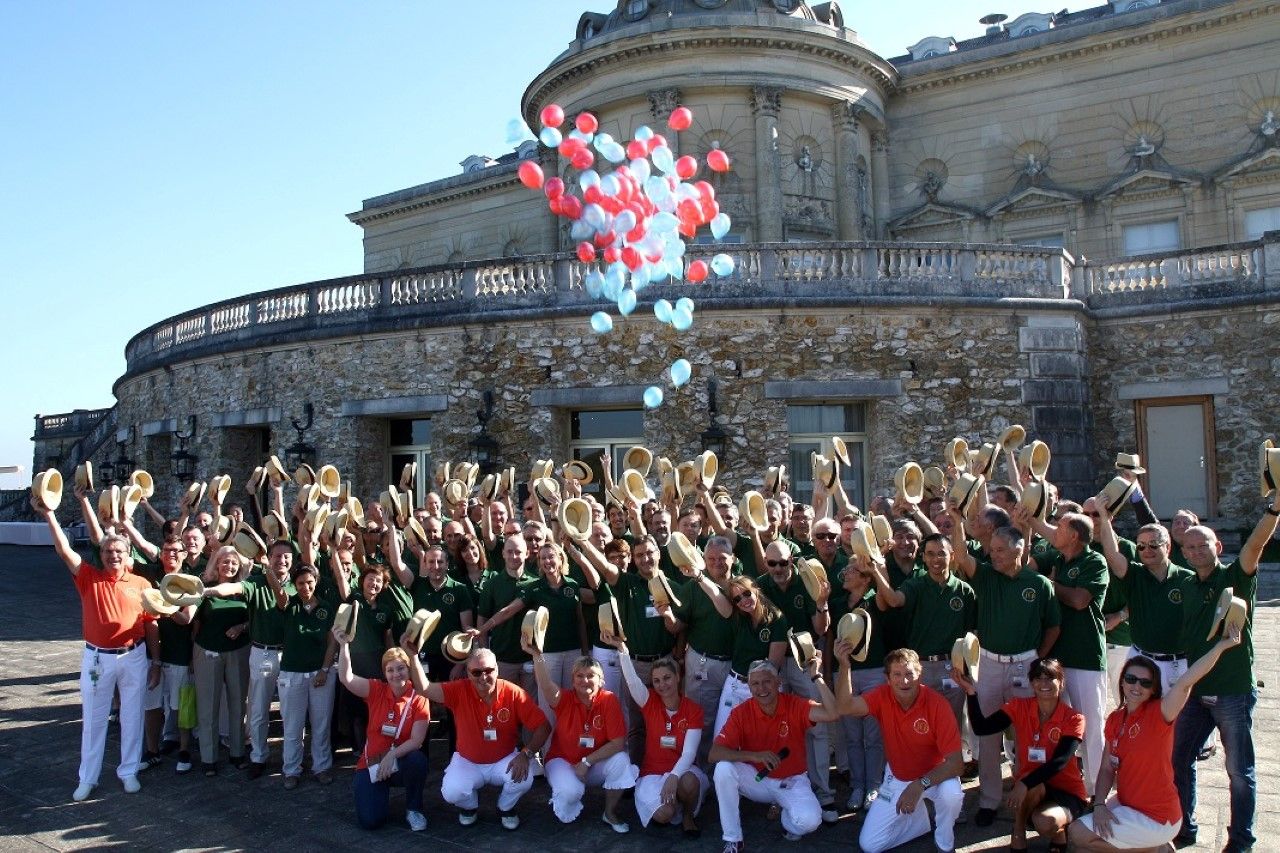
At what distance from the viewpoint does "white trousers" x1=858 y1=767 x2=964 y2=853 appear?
5.64 metres

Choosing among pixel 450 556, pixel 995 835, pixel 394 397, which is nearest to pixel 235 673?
pixel 450 556

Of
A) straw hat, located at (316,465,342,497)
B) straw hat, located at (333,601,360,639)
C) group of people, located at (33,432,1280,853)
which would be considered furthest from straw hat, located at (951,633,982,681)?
straw hat, located at (316,465,342,497)

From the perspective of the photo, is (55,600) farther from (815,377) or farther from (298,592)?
(815,377)

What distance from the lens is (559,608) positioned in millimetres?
7285

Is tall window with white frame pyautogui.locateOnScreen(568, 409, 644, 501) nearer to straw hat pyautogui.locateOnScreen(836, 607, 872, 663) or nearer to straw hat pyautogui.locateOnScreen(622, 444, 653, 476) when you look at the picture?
straw hat pyautogui.locateOnScreen(622, 444, 653, 476)

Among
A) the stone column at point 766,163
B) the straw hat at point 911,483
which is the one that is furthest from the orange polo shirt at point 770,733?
the stone column at point 766,163

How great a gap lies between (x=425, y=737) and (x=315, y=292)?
12887 mm

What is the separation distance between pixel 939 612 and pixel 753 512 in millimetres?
1636

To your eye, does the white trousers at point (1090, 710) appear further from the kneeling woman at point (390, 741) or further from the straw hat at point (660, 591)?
Result: the kneeling woman at point (390, 741)

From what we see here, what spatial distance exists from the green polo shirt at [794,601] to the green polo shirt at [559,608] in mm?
1433

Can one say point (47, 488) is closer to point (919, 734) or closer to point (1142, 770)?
point (919, 734)

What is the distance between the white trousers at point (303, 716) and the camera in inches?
286

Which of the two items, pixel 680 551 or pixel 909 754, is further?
pixel 680 551

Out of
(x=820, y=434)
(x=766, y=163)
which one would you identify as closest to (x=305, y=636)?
(x=820, y=434)
